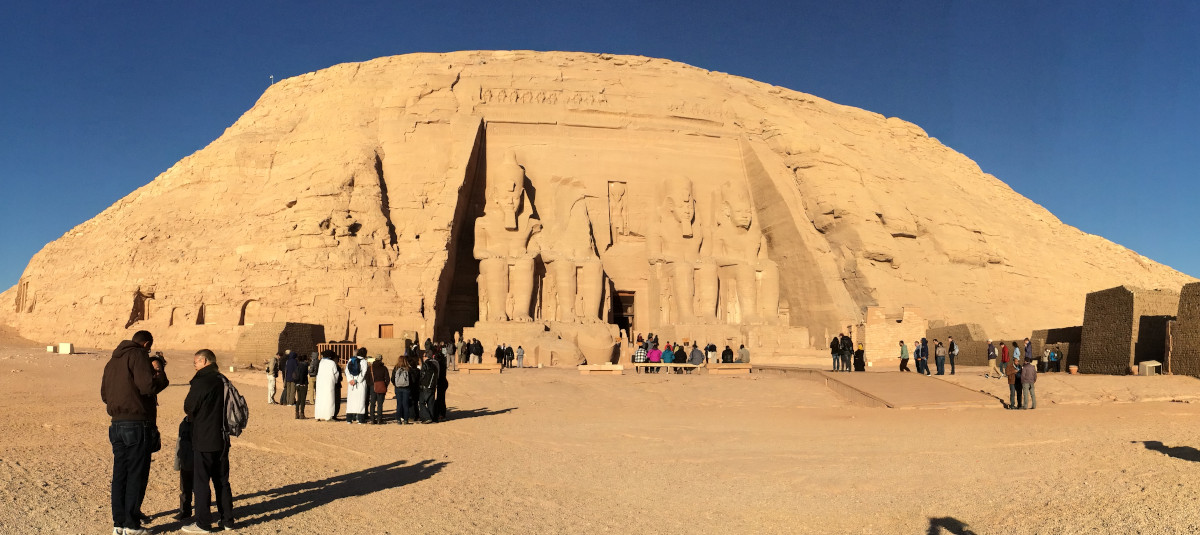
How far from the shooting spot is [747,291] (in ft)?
87.4

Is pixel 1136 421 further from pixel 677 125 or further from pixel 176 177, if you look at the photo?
pixel 176 177

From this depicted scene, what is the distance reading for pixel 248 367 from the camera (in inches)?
688

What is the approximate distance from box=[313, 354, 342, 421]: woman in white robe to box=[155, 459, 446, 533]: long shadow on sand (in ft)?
11.3

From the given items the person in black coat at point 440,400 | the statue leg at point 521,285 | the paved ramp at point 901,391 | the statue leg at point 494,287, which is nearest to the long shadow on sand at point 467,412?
the person in black coat at point 440,400

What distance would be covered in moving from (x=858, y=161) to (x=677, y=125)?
6164 millimetres

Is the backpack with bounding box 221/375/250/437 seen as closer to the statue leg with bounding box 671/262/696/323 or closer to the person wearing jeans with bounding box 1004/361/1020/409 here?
the person wearing jeans with bounding box 1004/361/1020/409

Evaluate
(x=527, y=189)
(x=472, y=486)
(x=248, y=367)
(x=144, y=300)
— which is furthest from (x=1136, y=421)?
(x=144, y=300)

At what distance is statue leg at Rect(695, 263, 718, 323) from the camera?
26219 mm

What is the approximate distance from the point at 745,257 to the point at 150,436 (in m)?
24.1

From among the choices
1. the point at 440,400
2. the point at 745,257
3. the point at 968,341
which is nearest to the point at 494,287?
the point at 745,257

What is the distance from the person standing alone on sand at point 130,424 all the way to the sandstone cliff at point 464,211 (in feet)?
51.9

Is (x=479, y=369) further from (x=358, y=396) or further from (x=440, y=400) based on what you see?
(x=358, y=396)

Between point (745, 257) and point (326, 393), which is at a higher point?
point (745, 257)

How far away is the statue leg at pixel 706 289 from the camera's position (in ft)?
86.0
